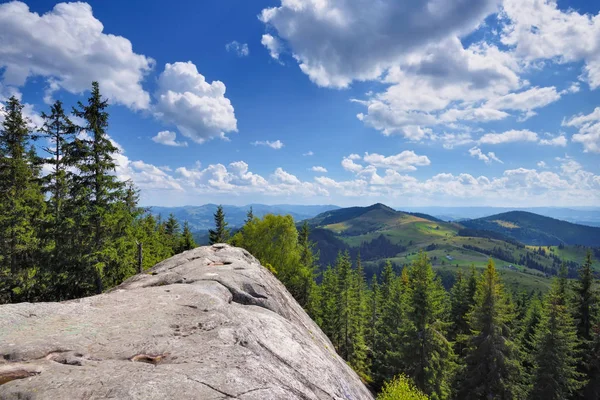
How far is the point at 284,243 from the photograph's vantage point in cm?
4259

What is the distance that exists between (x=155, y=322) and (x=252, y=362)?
3926 millimetres

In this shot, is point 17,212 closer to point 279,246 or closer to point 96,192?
point 96,192

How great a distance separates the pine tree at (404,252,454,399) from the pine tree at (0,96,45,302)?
36094mm

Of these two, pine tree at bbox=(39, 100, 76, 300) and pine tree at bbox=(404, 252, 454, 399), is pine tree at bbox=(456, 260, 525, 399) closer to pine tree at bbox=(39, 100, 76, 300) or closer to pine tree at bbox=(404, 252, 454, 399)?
pine tree at bbox=(404, 252, 454, 399)

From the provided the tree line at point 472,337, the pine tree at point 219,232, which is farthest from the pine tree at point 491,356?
the pine tree at point 219,232

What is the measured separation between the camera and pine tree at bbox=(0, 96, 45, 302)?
24.8 meters

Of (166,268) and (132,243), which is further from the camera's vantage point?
(132,243)

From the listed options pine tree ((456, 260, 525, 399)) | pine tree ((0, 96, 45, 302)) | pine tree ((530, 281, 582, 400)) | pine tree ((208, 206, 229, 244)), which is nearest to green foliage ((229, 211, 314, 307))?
pine tree ((208, 206, 229, 244))

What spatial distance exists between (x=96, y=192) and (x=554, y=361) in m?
47.6

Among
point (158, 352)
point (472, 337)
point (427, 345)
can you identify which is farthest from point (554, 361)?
point (158, 352)

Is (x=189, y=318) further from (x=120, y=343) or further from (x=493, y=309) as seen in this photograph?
(x=493, y=309)

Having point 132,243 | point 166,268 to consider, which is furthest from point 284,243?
point 166,268

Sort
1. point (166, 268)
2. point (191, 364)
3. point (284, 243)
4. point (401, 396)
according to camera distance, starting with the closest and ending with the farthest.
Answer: point (191, 364), point (166, 268), point (401, 396), point (284, 243)

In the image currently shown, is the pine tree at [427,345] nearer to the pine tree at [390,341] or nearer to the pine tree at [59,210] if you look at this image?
the pine tree at [390,341]
